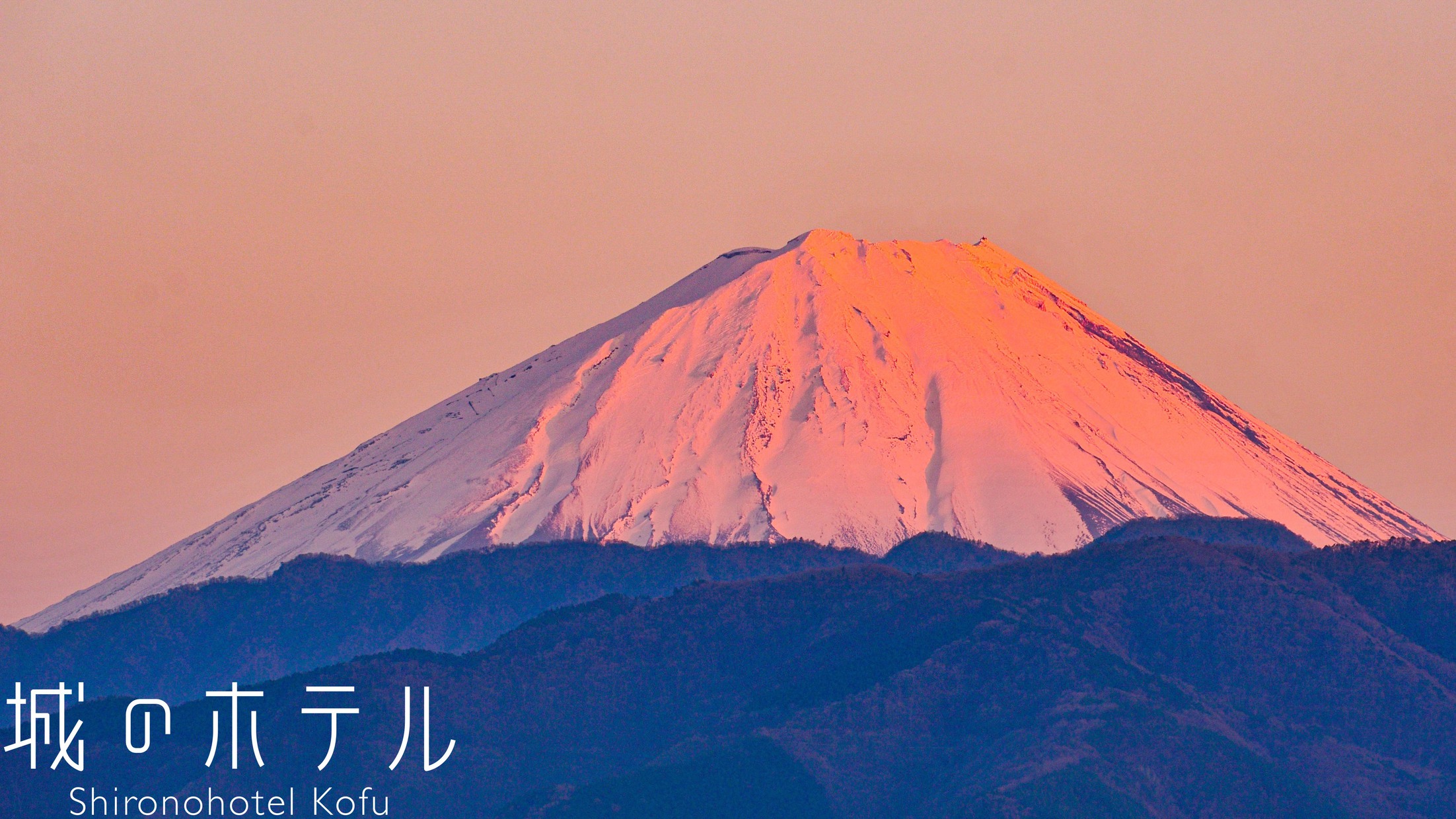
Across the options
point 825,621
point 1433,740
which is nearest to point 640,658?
point 825,621

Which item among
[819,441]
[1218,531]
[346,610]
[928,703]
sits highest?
[819,441]

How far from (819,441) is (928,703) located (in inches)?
1859

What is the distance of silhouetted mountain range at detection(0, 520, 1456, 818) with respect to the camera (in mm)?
102750

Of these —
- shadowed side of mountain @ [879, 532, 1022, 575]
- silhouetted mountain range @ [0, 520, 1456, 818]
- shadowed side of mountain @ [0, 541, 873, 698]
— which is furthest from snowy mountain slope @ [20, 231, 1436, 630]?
silhouetted mountain range @ [0, 520, 1456, 818]

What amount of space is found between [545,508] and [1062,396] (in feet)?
110

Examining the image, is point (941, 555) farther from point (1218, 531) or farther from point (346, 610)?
point (346, 610)

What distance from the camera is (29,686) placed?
5827 inches

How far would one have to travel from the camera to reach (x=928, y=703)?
365 feet

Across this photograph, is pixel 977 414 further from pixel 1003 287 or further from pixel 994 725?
pixel 994 725

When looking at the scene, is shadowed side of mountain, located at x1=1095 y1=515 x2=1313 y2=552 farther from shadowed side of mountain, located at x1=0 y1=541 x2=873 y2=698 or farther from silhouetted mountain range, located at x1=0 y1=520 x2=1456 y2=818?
shadowed side of mountain, located at x1=0 y1=541 x2=873 y2=698

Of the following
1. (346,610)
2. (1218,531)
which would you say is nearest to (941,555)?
(1218,531)

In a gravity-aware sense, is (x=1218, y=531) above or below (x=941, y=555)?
below

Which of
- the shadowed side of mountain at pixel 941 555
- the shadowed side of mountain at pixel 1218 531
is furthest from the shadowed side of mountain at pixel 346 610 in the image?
the shadowed side of mountain at pixel 1218 531

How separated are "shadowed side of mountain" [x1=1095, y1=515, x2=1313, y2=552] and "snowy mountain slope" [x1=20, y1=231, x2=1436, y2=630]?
539 cm
